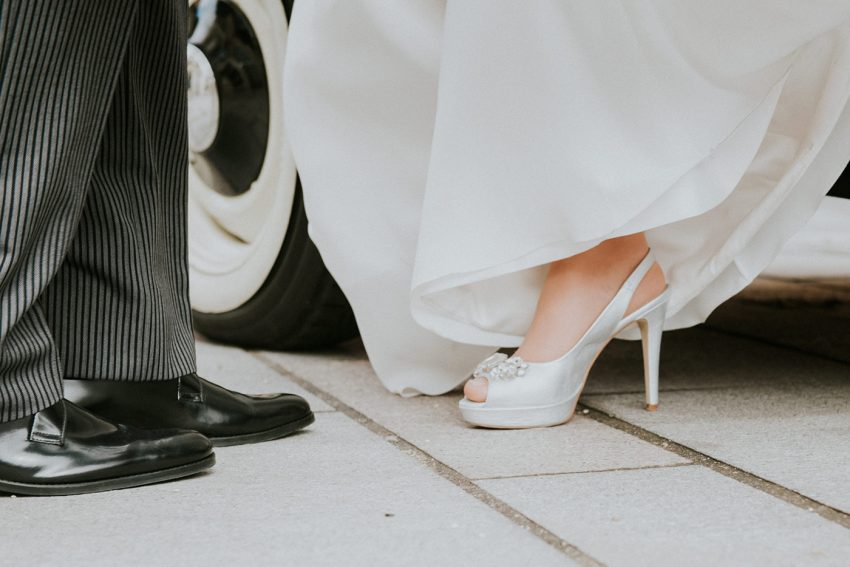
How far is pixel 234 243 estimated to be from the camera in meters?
1.89

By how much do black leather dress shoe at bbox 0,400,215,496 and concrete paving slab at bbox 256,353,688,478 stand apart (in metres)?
0.25

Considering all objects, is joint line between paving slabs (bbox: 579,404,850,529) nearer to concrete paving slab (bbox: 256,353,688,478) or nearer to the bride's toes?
concrete paving slab (bbox: 256,353,688,478)

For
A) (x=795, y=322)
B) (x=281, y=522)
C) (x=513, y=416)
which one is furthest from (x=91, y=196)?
(x=795, y=322)

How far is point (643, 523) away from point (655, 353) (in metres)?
0.48

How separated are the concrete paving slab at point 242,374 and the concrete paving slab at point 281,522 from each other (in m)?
0.35

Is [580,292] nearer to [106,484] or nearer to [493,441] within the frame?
[493,441]

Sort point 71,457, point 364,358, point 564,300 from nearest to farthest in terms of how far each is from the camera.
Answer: point 71,457 < point 564,300 < point 364,358

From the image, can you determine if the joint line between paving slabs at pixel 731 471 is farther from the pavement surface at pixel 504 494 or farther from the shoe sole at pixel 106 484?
the shoe sole at pixel 106 484

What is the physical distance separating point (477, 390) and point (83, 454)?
0.44m

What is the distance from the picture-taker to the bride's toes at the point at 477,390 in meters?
1.21

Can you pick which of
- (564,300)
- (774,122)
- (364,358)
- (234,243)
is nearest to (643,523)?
(564,300)

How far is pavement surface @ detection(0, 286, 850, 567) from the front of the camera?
2.54 feet

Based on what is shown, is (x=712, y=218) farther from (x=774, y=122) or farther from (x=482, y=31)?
(x=482, y=31)

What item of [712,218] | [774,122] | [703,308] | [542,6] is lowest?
[703,308]
